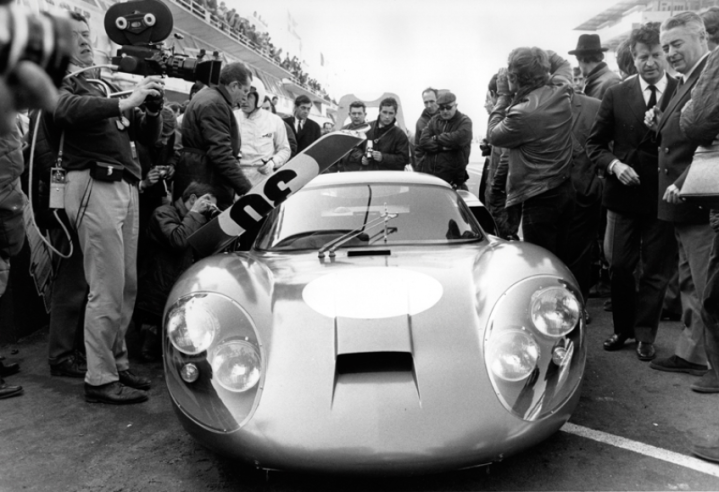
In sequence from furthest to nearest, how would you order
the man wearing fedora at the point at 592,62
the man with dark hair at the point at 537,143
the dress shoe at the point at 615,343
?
the man wearing fedora at the point at 592,62, the man with dark hair at the point at 537,143, the dress shoe at the point at 615,343

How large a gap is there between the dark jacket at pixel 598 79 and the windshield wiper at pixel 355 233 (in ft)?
10.4

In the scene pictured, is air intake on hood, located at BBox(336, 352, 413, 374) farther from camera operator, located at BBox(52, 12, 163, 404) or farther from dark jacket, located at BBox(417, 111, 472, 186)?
dark jacket, located at BBox(417, 111, 472, 186)

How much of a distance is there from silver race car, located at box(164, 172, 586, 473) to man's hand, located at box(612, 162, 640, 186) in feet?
4.00

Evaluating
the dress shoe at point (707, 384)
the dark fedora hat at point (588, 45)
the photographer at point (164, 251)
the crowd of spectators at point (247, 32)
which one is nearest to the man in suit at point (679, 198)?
the dress shoe at point (707, 384)

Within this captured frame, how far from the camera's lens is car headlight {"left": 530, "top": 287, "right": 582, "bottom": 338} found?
2.43 metres

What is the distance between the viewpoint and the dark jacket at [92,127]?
→ 3.11m

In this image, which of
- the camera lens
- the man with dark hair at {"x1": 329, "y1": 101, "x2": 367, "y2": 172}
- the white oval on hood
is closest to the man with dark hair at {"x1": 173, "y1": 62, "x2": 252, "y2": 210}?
the white oval on hood

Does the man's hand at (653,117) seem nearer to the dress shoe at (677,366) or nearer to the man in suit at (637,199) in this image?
the man in suit at (637,199)

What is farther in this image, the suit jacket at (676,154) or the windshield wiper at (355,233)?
the suit jacket at (676,154)

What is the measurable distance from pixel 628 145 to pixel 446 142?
3.01 m

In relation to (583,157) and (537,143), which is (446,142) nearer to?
(583,157)

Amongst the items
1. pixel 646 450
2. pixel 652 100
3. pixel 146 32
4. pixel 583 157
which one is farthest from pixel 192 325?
pixel 583 157

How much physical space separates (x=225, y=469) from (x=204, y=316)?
58 centimetres

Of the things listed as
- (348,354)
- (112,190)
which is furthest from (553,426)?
(112,190)
